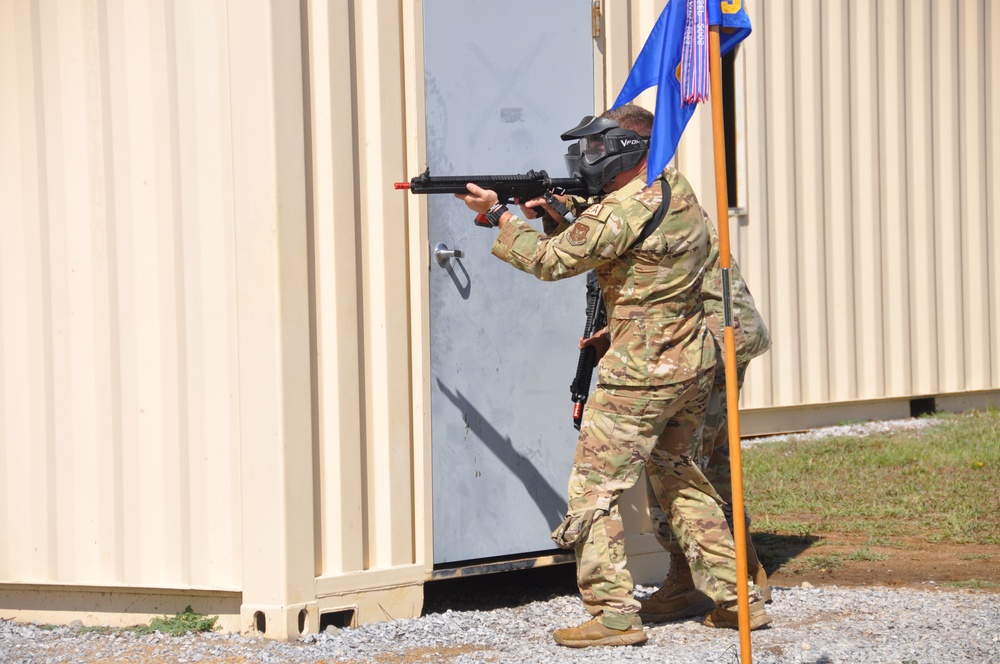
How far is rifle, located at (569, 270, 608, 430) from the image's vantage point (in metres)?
5.55

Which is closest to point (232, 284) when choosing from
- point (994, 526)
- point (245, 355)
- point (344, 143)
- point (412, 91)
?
point (245, 355)

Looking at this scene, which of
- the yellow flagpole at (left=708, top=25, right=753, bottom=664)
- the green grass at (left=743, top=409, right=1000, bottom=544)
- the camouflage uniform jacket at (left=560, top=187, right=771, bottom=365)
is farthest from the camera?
the green grass at (left=743, top=409, right=1000, bottom=544)

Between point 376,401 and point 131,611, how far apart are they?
4.55 ft

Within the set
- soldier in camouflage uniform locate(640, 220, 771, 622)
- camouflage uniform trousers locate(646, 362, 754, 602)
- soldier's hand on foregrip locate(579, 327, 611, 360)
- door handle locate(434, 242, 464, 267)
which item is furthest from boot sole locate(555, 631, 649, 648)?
door handle locate(434, 242, 464, 267)

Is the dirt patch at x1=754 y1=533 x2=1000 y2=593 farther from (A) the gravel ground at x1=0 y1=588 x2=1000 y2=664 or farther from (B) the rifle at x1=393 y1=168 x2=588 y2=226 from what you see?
(B) the rifle at x1=393 y1=168 x2=588 y2=226

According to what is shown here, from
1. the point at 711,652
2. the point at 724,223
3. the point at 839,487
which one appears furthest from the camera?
the point at 839,487

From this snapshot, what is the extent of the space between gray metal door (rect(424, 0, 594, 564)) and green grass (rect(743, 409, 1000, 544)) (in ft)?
7.41

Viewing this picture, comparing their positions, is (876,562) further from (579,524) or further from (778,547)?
(579,524)

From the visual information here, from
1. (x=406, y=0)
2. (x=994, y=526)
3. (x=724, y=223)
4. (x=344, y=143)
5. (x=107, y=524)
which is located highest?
(x=406, y=0)

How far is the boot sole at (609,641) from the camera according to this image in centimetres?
490

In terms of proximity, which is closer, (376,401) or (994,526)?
(376,401)

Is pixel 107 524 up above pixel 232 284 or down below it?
below

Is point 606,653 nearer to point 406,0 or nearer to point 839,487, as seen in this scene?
point 406,0

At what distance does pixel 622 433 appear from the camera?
4.93 metres
